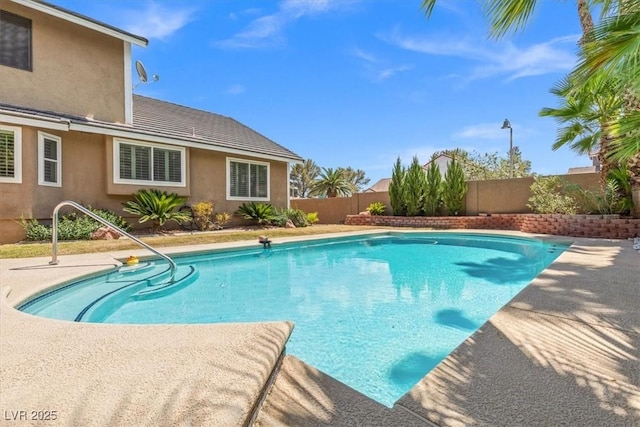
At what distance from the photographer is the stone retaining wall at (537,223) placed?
10.0 meters

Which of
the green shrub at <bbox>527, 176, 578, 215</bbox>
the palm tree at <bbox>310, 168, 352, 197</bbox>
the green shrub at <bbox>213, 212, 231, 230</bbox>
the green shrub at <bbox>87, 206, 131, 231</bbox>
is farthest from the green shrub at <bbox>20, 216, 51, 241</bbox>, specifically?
the palm tree at <bbox>310, 168, 352, 197</bbox>

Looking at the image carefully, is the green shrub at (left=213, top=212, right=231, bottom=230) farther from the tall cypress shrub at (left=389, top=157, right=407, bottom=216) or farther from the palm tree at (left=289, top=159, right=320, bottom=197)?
the palm tree at (left=289, top=159, right=320, bottom=197)

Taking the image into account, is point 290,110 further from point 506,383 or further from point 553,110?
point 506,383

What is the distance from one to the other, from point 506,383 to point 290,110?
24491 millimetres

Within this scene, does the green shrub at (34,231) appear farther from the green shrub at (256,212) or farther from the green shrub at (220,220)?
the green shrub at (256,212)

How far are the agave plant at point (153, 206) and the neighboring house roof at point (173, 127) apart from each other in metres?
2.07

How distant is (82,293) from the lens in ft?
16.6

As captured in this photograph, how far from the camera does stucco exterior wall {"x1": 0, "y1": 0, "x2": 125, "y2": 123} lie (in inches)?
407

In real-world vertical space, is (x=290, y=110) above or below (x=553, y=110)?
above

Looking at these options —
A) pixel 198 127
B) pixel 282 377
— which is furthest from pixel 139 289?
pixel 198 127

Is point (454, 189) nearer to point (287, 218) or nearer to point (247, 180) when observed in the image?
point (287, 218)

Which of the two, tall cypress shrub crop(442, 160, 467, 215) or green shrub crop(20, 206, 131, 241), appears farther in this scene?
tall cypress shrub crop(442, 160, 467, 215)

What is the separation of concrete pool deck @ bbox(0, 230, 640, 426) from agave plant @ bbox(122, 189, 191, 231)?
8885mm

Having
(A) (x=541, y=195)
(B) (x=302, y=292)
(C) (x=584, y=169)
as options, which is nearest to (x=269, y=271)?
(B) (x=302, y=292)
